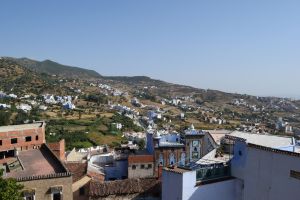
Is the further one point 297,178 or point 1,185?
point 297,178

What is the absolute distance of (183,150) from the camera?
117 ft

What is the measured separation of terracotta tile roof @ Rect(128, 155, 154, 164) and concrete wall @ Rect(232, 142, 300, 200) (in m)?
14.0

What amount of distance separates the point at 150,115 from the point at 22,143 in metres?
77.9

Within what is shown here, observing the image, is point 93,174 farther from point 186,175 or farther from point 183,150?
point 186,175

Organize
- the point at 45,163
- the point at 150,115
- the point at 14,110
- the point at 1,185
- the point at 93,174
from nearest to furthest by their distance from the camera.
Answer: the point at 1,185 < the point at 45,163 < the point at 93,174 < the point at 14,110 < the point at 150,115

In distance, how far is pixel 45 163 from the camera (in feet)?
75.7

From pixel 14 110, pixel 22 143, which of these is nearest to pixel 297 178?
pixel 22 143

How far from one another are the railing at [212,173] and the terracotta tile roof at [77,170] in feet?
34.6

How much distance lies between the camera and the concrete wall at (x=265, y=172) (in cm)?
1692

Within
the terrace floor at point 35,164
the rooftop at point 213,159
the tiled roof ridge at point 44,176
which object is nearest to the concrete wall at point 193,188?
the rooftop at point 213,159

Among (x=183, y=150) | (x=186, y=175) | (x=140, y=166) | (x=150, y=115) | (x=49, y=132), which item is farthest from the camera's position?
(x=150, y=115)

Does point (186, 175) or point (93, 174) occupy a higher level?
point (186, 175)

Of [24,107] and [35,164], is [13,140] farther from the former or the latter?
[24,107]

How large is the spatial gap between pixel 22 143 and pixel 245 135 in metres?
17.6
